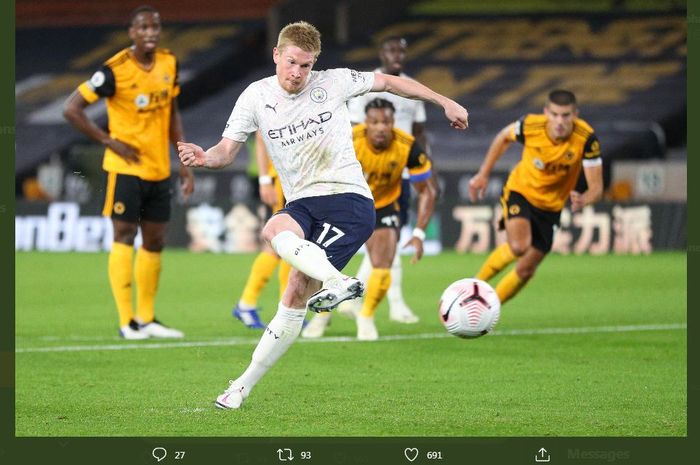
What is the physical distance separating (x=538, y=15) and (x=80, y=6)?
37.2 ft

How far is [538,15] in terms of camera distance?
30.7 meters

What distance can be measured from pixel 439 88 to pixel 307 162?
21.6m

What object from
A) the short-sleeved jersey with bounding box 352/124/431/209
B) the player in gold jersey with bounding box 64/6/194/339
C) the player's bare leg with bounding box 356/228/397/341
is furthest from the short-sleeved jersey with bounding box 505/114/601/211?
the player in gold jersey with bounding box 64/6/194/339

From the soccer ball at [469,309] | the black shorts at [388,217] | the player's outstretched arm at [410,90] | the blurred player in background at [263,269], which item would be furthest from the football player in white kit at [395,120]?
the player's outstretched arm at [410,90]

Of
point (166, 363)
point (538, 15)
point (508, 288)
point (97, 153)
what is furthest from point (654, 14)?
point (166, 363)

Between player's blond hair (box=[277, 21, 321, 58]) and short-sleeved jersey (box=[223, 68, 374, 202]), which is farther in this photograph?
short-sleeved jersey (box=[223, 68, 374, 202])

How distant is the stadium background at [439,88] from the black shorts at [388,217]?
9507 millimetres

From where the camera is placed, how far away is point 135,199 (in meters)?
9.82

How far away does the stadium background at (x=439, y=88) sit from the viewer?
66.2ft

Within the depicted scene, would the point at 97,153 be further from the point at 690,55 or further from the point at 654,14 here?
the point at 690,55

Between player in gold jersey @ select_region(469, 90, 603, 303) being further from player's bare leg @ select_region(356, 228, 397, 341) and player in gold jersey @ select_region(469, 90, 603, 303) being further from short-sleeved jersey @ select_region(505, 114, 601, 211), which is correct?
player's bare leg @ select_region(356, 228, 397, 341)

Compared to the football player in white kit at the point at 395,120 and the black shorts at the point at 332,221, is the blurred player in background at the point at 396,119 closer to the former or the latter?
the football player in white kit at the point at 395,120

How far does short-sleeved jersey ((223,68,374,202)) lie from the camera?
662 centimetres

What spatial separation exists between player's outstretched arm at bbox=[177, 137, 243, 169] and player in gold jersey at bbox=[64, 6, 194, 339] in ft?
11.0
